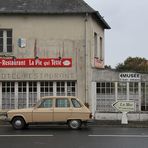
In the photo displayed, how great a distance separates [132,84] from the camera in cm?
2912

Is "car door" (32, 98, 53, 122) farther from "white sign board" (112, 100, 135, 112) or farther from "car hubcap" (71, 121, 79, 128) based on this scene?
"white sign board" (112, 100, 135, 112)

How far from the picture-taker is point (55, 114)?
22422 mm

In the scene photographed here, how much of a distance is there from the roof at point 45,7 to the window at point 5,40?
4.17 feet

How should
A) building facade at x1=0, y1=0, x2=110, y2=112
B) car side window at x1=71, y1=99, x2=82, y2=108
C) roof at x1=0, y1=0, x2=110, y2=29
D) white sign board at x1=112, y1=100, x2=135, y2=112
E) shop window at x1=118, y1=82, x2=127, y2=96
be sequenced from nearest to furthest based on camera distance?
1. car side window at x1=71, y1=99, x2=82, y2=108
2. white sign board at x1=112, y1=100, x2=135, y2=112
3. roof at x1=0, y1=0, x2=110, y2=29
4. building facade at x1=0, y1=0, x2=110, y2=112
5. shop window at x1=118, y1=82, x2=127, y2=96

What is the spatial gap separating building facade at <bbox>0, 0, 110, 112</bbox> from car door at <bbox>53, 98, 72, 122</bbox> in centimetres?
646

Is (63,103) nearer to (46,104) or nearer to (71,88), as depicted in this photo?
(46,104)

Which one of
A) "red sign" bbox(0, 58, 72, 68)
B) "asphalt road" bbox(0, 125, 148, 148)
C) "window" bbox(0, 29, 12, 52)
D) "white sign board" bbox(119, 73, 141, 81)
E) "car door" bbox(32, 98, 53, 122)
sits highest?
"window" bbox(0, 29, 12, 52)

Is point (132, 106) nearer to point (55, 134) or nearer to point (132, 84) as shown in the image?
point (132, 84)

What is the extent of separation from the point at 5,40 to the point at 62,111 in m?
8.66

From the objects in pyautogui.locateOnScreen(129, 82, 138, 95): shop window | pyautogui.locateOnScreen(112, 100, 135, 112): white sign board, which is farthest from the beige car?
pyautogui.locateOnScreen(129, 82, 138, 95): shop window

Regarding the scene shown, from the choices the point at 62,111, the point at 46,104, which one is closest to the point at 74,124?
the point at 62,111

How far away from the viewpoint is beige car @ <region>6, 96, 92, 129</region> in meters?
22.3

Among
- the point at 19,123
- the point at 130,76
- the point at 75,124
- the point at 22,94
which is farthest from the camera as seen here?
the point at 22,94

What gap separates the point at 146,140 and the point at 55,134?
13.3 feet
